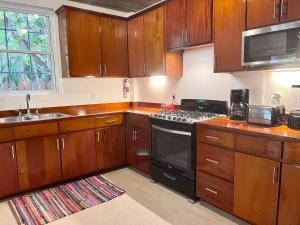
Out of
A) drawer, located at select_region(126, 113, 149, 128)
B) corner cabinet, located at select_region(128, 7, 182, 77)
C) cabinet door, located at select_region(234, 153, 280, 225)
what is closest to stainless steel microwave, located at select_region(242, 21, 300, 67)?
cabinet door, located at select_region(234, 153, 280, 225)

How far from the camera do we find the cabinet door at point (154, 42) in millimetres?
3035

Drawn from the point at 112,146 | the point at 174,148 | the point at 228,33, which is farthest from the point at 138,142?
the point at 228,33

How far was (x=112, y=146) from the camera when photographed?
3375 mm

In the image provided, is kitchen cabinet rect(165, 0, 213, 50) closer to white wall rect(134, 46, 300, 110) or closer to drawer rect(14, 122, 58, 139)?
white wall rect(134, 46, 300, 110)

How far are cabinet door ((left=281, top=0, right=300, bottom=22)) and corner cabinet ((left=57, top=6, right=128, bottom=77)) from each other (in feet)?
7.96

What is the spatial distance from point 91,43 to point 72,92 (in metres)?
0.83

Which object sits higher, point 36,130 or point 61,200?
point 36,130

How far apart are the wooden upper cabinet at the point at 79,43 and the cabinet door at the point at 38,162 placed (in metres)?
1.04

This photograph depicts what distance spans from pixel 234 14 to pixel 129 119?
6.52ft

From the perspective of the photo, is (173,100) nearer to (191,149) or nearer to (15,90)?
(191,149)

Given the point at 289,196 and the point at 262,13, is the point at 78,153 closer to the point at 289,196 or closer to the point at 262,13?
the point at 289,196

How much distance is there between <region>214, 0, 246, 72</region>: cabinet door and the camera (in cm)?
217

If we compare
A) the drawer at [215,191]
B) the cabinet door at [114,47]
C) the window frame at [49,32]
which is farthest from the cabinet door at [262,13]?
the window frame at [49,32]

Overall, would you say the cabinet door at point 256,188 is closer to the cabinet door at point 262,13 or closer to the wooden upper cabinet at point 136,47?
the cabinet door at point 262,13
